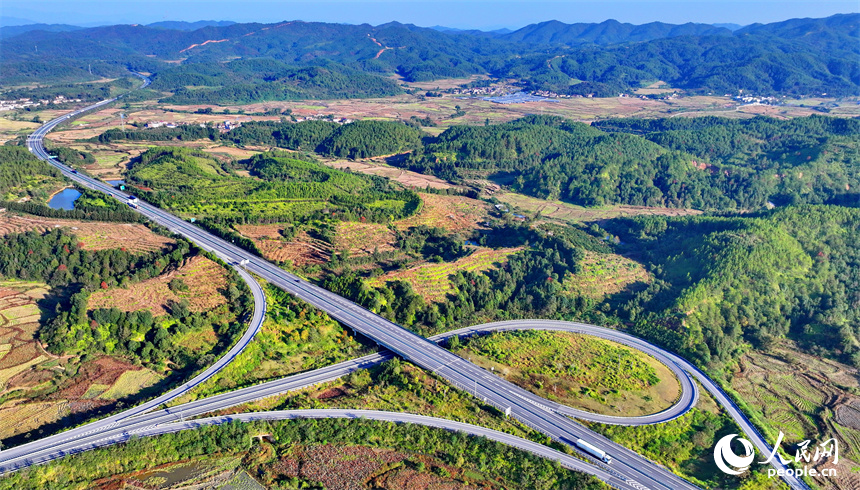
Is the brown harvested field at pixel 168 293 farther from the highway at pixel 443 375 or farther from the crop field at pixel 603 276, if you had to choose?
the crop field at pixel 603 276

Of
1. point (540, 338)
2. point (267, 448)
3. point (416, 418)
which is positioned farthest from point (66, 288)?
point (540, 338)

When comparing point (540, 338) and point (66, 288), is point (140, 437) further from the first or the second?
point (540, 338)

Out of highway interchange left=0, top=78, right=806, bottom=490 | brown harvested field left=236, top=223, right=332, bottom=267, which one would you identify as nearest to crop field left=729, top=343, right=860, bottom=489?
highway interchange left=0, top=78, right=806, bottom=490

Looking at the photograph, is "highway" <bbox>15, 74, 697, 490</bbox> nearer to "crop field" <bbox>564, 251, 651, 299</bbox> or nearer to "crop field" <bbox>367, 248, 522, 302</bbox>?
"crop field" <bbox>367, 248, 522, 302</bbox>

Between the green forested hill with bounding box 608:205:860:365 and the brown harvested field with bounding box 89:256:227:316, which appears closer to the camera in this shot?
the brown harvested field with bounding box 89:256:227:316

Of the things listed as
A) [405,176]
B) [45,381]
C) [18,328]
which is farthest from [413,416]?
[405,176]

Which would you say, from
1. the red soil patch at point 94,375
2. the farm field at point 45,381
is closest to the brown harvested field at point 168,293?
the farm field at point 45,381

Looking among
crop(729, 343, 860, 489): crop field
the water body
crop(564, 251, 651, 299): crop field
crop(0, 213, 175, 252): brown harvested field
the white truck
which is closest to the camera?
the white truck
